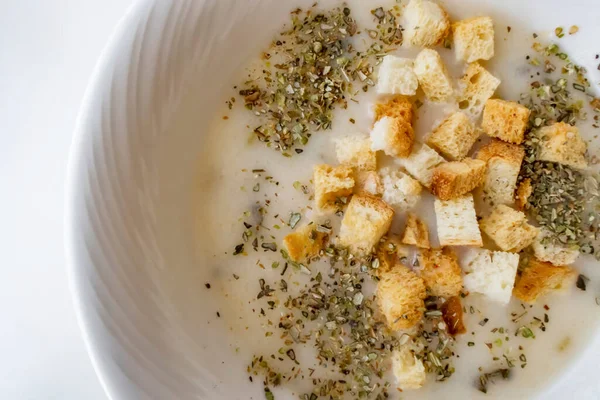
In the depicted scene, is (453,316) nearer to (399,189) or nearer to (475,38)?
(399,189)

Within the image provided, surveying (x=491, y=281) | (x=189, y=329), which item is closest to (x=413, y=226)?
Result: (x=491, y=281)

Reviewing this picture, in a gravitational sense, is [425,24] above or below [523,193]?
above

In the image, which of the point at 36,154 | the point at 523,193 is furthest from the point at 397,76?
the point at 36,154

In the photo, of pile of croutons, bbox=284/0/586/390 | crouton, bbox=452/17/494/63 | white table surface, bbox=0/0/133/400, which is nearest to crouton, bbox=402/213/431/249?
pile of croutons, bbox=284/0/586/390

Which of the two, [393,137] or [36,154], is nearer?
[393,137]

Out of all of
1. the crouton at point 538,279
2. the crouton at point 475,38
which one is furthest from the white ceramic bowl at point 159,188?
the crouton at point 538,279

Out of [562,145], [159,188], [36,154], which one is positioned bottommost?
[562,145]

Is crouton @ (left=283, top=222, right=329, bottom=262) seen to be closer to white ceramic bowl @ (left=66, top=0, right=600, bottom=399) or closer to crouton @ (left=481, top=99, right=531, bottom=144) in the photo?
white ceramic bowl @ (left=66, top=0, right=600, bottom=399)
